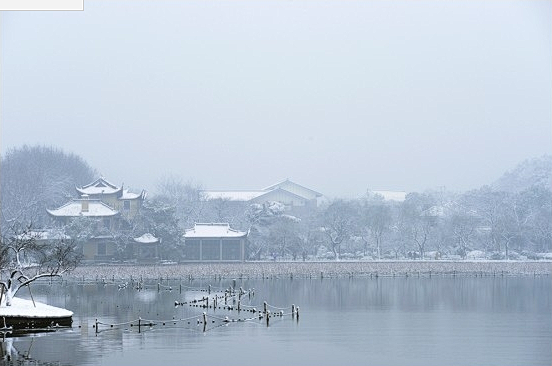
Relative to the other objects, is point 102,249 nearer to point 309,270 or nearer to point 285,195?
point 309,270

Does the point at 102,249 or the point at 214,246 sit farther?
the point at 214,246

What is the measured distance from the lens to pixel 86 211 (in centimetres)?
6347

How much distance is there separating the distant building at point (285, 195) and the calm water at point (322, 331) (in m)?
56.3

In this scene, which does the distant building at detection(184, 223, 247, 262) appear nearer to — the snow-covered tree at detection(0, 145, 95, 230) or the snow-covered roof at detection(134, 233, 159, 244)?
the snow-covered roof at detection(134, 233, 159, 244)

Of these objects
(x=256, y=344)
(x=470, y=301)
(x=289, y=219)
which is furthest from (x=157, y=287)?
(x=289, y=219)

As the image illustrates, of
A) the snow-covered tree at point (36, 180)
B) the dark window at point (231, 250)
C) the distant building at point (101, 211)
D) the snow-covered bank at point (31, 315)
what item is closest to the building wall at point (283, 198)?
the snow-covered tree at point (36, 180)

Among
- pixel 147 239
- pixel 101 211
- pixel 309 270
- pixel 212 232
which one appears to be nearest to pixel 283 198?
pixel 212 232

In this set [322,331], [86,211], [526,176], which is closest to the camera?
[322,331]

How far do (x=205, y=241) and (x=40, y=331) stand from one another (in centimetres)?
3574

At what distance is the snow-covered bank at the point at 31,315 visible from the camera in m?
28.3

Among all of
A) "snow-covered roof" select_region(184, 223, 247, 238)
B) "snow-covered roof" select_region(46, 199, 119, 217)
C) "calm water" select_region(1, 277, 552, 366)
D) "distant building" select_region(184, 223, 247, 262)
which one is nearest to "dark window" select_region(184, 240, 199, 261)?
"distant building" select_region(184, 223, 247, 262)

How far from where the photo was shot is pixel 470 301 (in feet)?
129

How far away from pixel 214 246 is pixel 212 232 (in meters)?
0.96

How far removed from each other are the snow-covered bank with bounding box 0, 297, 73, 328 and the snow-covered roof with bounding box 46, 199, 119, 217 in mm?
32546
